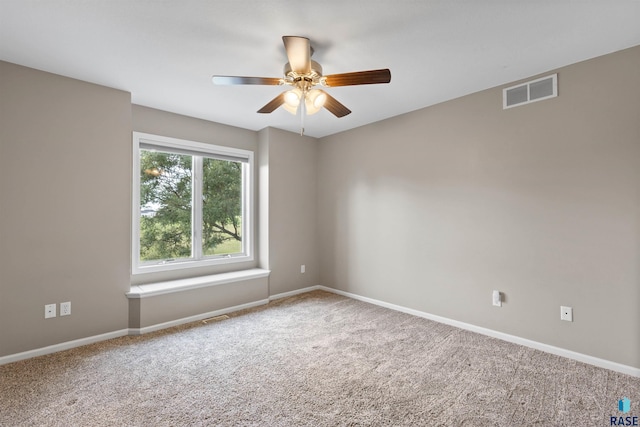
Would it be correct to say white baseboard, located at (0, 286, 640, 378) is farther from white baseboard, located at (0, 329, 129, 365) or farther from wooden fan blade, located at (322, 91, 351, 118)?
wooden fan blade, located at (322, 91, 351, 118)

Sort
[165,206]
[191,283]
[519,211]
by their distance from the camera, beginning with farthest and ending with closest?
1. [165,206]
2. [191,283]
3. [519,211]

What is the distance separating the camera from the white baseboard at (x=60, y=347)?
2.47 m

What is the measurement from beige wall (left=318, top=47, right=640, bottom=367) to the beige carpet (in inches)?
16.5

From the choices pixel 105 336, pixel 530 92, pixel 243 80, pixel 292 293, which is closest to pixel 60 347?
pixel 105 336

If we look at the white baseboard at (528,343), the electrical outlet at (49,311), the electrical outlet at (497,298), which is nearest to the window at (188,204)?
the electrical outlet at (49,311)

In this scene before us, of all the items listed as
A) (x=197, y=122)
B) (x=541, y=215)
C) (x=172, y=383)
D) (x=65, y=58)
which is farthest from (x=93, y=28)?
(x=541, y=215)

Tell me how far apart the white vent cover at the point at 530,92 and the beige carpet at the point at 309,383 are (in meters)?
2.29

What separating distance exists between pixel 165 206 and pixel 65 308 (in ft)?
4.70

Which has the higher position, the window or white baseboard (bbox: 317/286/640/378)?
the window

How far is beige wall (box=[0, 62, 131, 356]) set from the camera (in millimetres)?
2484

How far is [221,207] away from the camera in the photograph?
13.7 feet

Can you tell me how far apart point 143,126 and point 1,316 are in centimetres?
222

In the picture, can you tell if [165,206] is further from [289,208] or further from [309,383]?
[309,383]

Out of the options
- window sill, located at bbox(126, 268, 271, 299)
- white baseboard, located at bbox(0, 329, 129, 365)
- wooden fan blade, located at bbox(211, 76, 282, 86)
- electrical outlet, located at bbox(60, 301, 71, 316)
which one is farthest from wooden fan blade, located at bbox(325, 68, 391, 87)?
white baseboard, located at bbox(0, 329, 129, 365)
